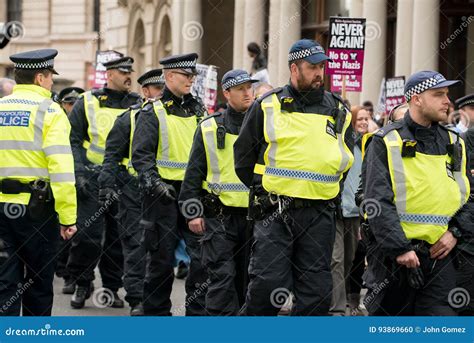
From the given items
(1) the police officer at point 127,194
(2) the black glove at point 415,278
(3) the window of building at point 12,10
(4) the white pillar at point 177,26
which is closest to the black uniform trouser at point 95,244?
(1) the police officer at point 127,194

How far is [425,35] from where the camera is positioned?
2103 centimetres

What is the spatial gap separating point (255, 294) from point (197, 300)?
2.05 m

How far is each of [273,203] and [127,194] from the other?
3.58 metres

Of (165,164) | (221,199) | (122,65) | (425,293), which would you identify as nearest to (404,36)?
(122,65)

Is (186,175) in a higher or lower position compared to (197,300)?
higher

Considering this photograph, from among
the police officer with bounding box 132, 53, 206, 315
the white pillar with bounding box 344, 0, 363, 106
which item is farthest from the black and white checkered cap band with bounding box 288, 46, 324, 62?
the white pillar with bounding box 344, 0, 363, 106

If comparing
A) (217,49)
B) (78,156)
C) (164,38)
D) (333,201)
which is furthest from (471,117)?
(164,38)

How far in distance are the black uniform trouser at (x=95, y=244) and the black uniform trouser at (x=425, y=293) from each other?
5.01m

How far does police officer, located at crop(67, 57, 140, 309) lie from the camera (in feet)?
40.1

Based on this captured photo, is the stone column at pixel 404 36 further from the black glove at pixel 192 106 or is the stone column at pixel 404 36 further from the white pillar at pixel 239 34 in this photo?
the black glove at pixel 192 106

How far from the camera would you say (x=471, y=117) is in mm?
9992

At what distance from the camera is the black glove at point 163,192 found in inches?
393

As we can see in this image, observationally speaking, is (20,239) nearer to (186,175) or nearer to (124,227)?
(186,175)
